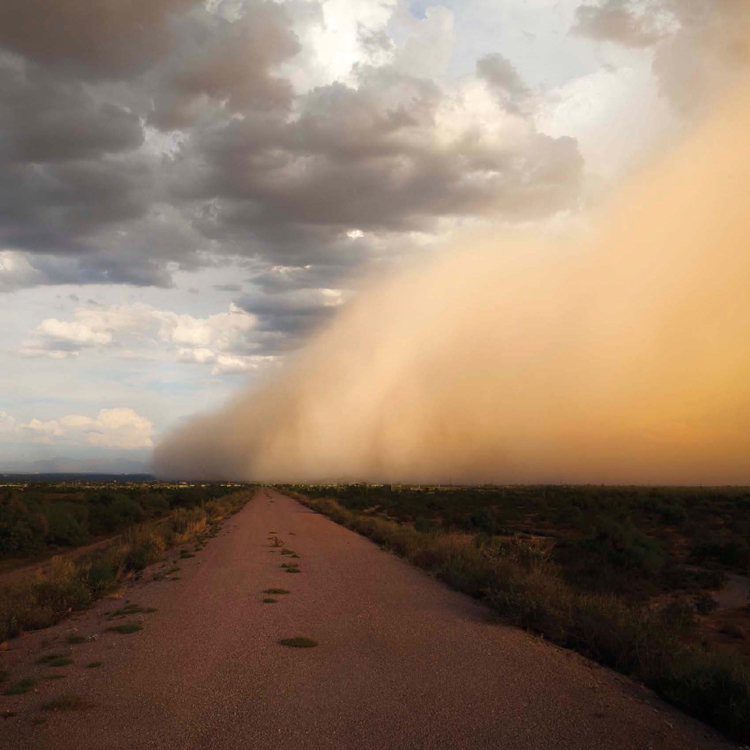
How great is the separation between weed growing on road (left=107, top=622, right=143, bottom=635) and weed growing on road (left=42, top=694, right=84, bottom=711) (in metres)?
3.82

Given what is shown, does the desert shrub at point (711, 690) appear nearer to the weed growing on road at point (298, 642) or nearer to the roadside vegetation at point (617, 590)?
the roadside vegetation at point (617, 590)

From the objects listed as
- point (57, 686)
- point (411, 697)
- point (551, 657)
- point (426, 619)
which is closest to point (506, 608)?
point (426, 619)

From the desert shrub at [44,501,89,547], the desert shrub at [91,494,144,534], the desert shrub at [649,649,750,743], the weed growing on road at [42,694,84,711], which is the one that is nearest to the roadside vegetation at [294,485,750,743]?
the desert shrub at [649,649,750,743]

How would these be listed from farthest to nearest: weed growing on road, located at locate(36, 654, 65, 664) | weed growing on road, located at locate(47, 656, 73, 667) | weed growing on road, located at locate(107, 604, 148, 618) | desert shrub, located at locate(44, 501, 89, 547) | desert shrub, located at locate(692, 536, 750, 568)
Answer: desert shrub, located at locate(44, 501, 89, 547) → desert shrub, located at locate(692, 536, 750, 568) → weed growing on road, located at locate(107, 604, 148, 618) → weed growing on road, located at locate(36, 654, 65, 664) → weed growing on road, located at locate(47, 656, 73, 667)

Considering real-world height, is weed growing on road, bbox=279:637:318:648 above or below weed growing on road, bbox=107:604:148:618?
above

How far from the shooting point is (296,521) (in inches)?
1630

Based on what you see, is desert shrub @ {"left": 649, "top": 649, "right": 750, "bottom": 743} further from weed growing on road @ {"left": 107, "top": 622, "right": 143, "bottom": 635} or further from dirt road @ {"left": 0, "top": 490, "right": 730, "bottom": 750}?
weed growing on road @ {"left": 107, "top": 622, "right": 143, "bottom": 635}

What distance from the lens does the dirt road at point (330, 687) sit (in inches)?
244

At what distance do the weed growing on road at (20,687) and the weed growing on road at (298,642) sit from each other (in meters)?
3.54

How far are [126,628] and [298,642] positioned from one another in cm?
329

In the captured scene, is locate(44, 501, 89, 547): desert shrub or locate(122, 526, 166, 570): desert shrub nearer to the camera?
locate(122, 526, 166, 570): desert shrub

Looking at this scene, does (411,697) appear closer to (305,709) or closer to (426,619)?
(305,709)

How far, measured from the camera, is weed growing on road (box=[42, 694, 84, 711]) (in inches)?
274

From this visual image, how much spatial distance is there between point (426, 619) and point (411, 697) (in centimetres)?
450
